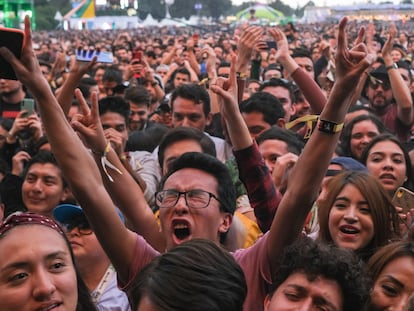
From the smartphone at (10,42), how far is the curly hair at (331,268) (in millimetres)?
1125

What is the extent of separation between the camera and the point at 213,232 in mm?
3184

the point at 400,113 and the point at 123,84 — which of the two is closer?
the point at 400,113

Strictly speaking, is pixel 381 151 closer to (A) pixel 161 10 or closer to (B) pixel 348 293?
(B) pixel 348 293

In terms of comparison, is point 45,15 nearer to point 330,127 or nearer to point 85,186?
point 85,186

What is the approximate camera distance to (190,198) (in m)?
3.13

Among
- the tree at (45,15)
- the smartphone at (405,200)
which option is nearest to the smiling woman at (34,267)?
the smartphone at (405,200)

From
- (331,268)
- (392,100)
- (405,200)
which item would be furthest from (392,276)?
(392,100)

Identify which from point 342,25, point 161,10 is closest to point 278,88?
point 342,25

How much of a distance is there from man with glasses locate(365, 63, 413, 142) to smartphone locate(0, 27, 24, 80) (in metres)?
3.94

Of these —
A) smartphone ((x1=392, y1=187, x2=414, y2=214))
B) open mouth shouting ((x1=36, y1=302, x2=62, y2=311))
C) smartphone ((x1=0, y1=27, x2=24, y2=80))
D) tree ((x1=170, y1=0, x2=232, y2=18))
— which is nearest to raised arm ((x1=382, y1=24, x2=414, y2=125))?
smartphone ((x1=392, y1=187, x2=414, y2=214))

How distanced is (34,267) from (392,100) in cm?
524

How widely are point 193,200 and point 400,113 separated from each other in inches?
139

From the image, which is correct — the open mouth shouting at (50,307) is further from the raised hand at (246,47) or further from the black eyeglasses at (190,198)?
the raised hand at (246,47)

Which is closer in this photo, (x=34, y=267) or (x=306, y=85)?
(x=34, y=267)
